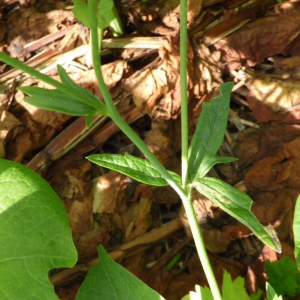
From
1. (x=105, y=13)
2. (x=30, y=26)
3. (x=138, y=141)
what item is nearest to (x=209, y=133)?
(x=138, y=141)

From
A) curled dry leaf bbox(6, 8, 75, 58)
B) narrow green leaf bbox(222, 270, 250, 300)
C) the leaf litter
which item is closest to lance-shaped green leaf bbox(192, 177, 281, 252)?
narrow green leaf bbox(222, 270, 250, 300)

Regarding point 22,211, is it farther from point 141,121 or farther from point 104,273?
point 141,121

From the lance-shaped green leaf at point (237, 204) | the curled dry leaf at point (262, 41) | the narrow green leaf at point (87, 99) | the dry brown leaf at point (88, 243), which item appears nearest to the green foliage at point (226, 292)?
the lance-shaped green leaf at point (237, 204)

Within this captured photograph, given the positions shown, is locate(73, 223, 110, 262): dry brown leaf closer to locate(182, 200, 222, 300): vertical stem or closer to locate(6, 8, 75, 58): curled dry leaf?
locate(182, 200, 222, 300): vertical stem

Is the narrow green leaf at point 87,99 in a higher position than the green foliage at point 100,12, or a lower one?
higher

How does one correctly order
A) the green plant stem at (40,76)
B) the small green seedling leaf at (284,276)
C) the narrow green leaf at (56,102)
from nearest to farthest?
the green plant stem at (40,76)
the narrow green leaf at (56,102)
the small green seedling leaf at (284,276)

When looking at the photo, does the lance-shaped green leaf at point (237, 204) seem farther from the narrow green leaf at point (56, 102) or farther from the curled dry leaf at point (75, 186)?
the curled dry leaf at point (75, 186)
